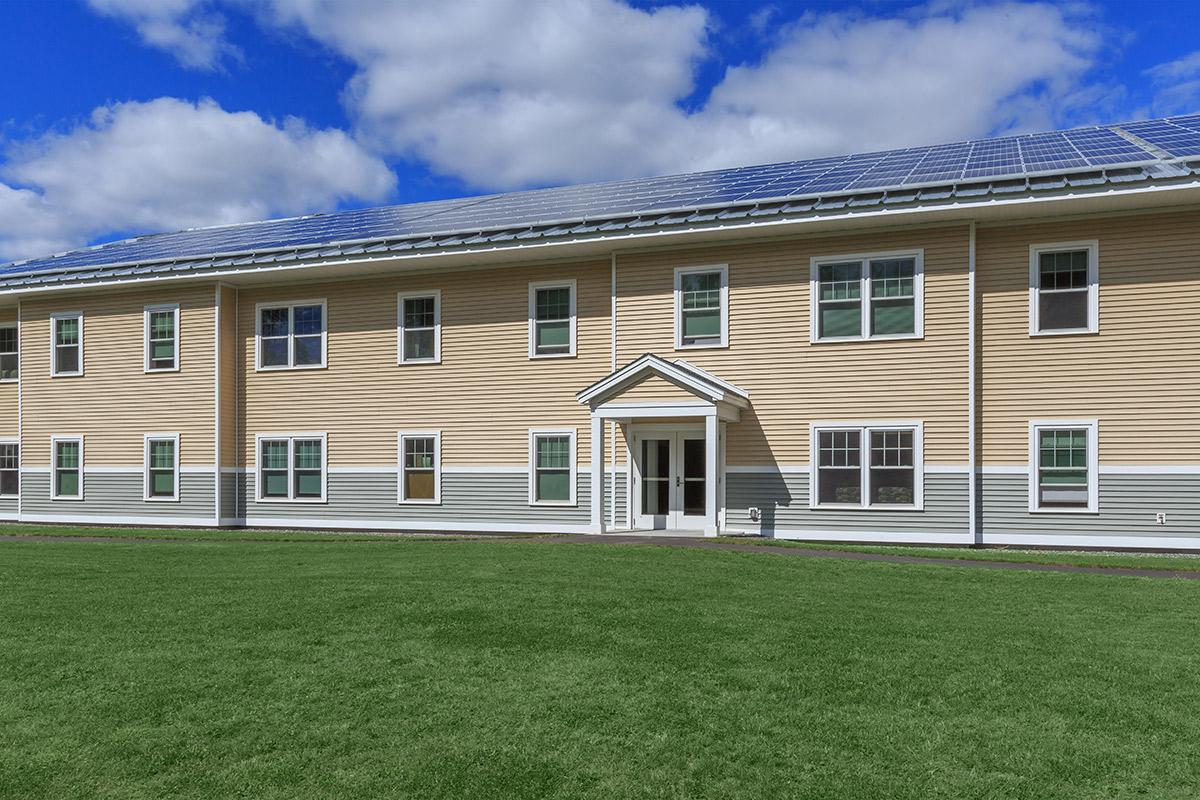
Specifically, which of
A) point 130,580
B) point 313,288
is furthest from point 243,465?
point 130,580

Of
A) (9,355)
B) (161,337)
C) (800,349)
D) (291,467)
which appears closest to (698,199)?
(800,349)

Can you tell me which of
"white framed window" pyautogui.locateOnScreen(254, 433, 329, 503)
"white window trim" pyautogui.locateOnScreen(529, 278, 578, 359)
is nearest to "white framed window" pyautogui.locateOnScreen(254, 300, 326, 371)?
"white framed window" pyautogui.locateOnScreen(254, 433, 329, 503)

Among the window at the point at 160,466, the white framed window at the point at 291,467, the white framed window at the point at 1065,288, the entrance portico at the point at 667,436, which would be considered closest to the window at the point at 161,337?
the window at the point at 160,466

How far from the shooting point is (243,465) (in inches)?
901

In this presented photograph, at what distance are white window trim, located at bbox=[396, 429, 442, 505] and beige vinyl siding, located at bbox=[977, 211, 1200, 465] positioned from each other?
1122 cm

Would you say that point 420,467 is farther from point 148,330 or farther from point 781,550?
point 781,550

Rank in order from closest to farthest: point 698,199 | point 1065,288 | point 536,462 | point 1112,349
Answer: point 1112,349 < point 1065,288 < point 698,199 < point 536,462

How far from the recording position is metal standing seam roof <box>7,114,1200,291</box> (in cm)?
1658

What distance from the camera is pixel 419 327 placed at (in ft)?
70.0

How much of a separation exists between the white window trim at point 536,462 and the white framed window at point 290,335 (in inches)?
220

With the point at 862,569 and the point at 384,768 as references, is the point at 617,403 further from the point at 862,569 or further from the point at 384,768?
the point at 384,768

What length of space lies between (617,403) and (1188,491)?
32.7 feet

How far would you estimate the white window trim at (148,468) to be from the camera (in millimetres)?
22875

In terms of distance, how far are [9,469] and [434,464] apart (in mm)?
12521
